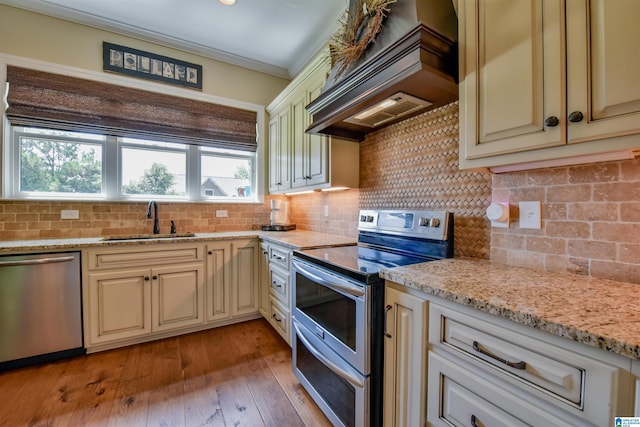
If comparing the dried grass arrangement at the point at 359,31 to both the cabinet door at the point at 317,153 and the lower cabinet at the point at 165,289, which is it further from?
the lower cabinet at the point at 165,289

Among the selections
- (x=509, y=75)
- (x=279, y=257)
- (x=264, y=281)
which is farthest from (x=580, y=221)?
(x=264, y=281)

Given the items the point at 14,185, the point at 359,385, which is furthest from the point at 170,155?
the point at 359,385

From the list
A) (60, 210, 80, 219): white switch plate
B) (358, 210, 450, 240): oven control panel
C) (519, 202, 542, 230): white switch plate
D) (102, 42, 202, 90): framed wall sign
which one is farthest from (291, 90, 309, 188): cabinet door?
(60, 210, 80, 219): white switch plate

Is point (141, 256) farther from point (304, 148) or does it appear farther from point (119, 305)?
point (304, 148)

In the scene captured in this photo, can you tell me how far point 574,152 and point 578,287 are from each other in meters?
0.44

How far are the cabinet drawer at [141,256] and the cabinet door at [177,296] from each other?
7 cm

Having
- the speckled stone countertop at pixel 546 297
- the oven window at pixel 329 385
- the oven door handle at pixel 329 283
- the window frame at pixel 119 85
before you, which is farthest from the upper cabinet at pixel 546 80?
the window frame at pixel 119 85

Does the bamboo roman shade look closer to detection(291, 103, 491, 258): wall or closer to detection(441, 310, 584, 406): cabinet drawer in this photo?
detection(291, 103, 491, 258): wall

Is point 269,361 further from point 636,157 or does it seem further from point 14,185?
point 14,185

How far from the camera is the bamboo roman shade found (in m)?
2.24

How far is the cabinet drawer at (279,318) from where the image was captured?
7.06 ft

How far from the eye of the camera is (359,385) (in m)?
1.21

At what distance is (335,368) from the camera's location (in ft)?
4.42

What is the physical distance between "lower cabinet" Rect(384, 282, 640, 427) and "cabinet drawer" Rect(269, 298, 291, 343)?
1.12 m
